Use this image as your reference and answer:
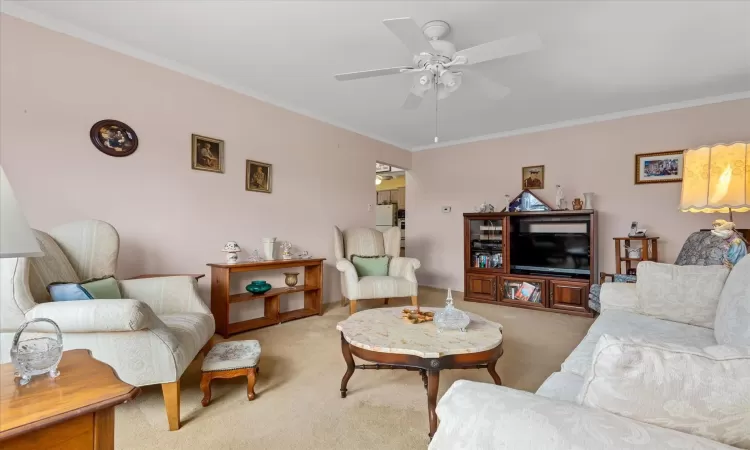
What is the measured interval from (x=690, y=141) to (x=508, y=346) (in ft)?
10.6

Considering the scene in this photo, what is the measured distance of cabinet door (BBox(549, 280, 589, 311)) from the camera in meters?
4.14

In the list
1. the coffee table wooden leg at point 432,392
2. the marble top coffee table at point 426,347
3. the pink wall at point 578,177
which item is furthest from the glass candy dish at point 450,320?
the pink wall at point 578,177

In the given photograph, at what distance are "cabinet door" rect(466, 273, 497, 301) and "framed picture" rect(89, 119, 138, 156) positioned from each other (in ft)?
13.8

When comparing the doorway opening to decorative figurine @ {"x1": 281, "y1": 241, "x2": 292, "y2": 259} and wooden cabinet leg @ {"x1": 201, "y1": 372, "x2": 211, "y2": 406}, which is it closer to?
decorative figurine @ {"x1": 281, "y1": 241, "x2": 292, "y2": 259}

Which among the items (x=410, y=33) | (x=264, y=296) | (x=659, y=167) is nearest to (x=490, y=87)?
(x=410, y=33)

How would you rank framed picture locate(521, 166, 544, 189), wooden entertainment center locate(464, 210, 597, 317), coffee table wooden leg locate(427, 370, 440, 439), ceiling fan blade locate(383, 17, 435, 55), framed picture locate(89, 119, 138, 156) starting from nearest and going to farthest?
coffee table wooden leg locate(427, 370, 440, 439)
ceiling fan blade locate(383, 17, 435, 55)
framed picture locate(89, 119, 138, 156)
wooden entertainment center locate(464, 210, 597, 317)
framed picture locate(521, 166, 544, 189)

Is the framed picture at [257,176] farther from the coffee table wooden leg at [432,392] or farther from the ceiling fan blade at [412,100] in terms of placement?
the coffee table wooden leg at [432,392]

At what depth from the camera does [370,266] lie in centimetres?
428

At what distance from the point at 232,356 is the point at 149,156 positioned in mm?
1977

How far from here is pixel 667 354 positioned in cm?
65

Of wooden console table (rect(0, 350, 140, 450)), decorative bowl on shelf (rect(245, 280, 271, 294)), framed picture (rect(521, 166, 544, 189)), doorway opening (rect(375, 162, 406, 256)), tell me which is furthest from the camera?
doorway opening (rect(375, 162, 406, 256))

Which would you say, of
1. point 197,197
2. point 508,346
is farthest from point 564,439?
point 197,197

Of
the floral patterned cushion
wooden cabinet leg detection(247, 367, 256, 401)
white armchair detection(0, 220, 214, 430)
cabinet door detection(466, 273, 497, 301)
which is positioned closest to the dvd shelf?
cabinet door detection(466, 273, 497, 301)

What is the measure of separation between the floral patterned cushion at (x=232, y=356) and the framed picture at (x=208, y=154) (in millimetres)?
1857
